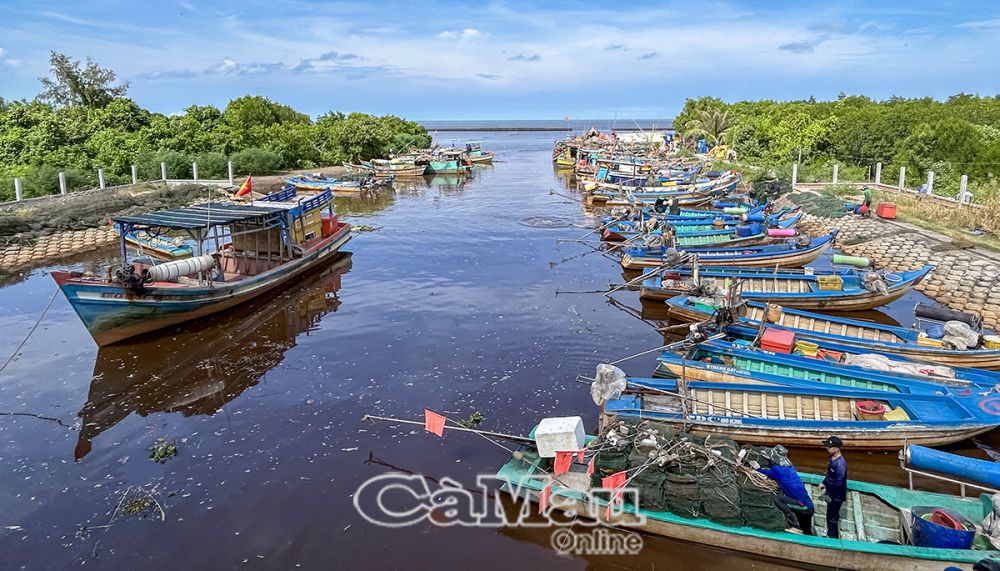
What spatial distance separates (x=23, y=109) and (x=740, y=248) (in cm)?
4639

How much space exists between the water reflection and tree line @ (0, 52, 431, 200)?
21.2 metres

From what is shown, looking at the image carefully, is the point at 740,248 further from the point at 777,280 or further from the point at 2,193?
the point at 2,193

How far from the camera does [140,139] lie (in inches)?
1711

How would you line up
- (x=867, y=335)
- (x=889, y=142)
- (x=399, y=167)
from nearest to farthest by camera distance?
(x=867, y=335), (x=889, y=142), (x=399, y=167)

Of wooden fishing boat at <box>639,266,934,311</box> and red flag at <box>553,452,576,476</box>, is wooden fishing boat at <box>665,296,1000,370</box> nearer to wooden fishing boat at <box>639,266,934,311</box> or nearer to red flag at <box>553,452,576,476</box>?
wooden fishing boat at <box>639,266,934,311</box>

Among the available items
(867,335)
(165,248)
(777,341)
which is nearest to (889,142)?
(867,335)

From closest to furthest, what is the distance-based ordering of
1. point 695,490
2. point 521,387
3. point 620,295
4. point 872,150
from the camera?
point 695,490 → point 521,387 → point 620,295 → point 872,150

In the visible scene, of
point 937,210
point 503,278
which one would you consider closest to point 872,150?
point 937,210

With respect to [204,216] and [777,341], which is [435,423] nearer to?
[777,341]

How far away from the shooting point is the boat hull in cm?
1464

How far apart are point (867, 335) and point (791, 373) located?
3604 mm

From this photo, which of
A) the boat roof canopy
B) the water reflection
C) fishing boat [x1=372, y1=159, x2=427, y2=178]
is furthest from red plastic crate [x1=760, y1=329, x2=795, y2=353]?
fishing boat [x1=372, y1=159, x2=427, y2=178]

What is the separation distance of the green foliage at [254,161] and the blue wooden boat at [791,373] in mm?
43642

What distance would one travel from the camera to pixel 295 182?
43469mm
